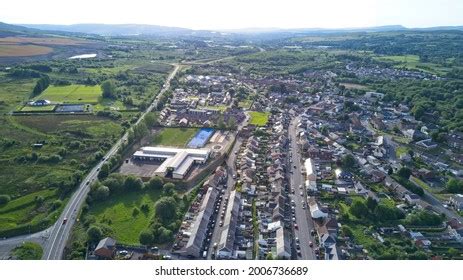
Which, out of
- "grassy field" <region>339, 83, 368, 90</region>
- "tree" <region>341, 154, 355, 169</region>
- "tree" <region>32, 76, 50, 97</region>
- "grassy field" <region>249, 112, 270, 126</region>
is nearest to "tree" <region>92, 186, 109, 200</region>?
"tree" <region>341, 154, 355, 169</region>

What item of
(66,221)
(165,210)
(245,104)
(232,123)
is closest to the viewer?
(66,221)

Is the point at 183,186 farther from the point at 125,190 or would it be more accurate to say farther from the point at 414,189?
the point at 414,189

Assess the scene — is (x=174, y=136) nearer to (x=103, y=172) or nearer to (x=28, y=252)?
(x=103, y=172)

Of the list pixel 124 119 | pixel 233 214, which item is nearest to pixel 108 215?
pixel 233 214

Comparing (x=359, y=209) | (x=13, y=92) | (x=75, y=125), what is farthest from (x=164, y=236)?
(x=13, y=92)

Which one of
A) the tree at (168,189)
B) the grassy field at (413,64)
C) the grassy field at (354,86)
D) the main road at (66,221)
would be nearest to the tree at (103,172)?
the main road at (66,221)

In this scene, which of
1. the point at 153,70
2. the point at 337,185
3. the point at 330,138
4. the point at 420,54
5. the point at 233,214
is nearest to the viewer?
the point at 233,214
